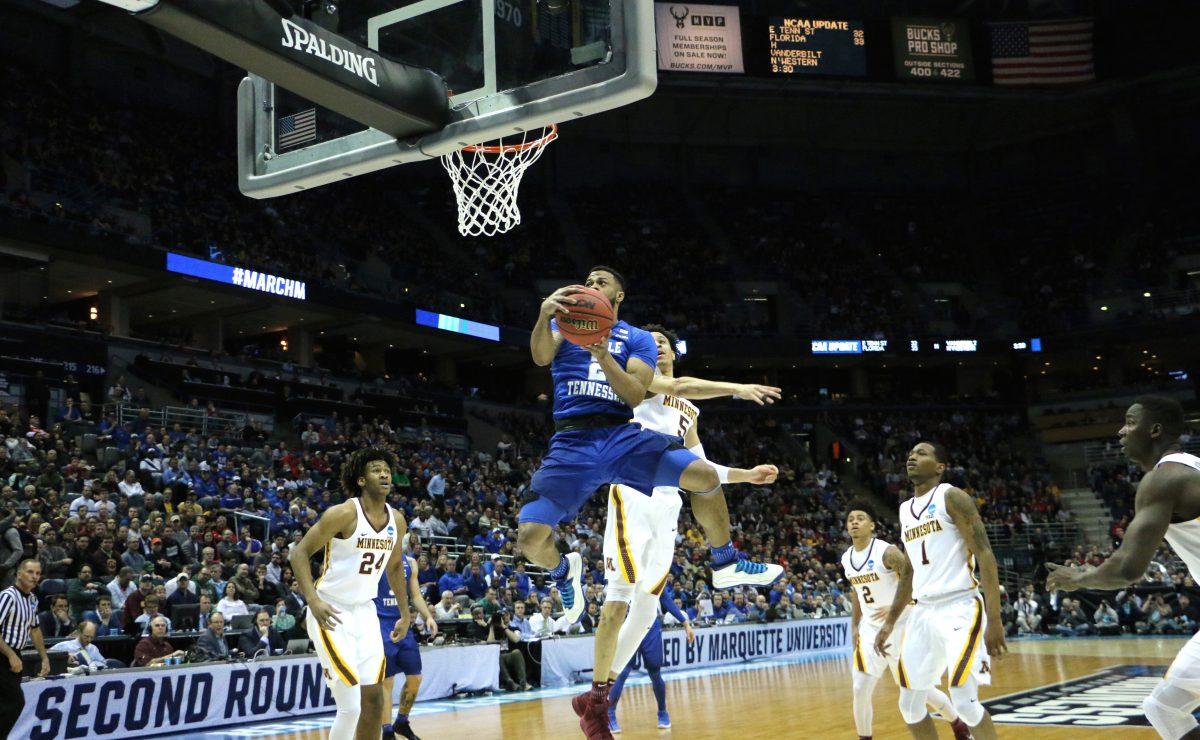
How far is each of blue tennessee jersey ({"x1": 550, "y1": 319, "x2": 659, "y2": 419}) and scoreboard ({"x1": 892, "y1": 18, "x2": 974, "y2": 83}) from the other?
29383 millimetres

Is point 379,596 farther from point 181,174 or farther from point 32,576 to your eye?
point 181,174

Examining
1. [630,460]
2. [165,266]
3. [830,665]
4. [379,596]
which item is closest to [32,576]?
[379,596]

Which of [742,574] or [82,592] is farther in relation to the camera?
[82,592]

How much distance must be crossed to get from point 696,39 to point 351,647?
27518mm

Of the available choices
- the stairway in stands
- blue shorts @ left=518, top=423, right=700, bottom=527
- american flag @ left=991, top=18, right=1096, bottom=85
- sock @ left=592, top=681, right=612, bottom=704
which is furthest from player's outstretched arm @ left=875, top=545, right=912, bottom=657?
american flag @ left=991, top=18, right=1096, bottom=85

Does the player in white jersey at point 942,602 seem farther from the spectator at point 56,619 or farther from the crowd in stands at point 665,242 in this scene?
the crowd in stands at point 665,242

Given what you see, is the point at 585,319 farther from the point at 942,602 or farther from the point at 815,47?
the point at 815,47

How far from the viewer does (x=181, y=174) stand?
26.3 meters

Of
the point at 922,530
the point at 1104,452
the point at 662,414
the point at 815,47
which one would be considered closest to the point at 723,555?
the point at 662,414

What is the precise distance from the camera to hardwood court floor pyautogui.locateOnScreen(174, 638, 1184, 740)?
31.9 ft

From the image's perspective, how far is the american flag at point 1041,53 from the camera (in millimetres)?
33281

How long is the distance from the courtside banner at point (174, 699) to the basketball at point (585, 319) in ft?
21.6

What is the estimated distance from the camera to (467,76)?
23.0 feet

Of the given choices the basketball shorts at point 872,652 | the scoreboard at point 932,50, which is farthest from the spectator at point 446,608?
the scoreboard at point 932,50
